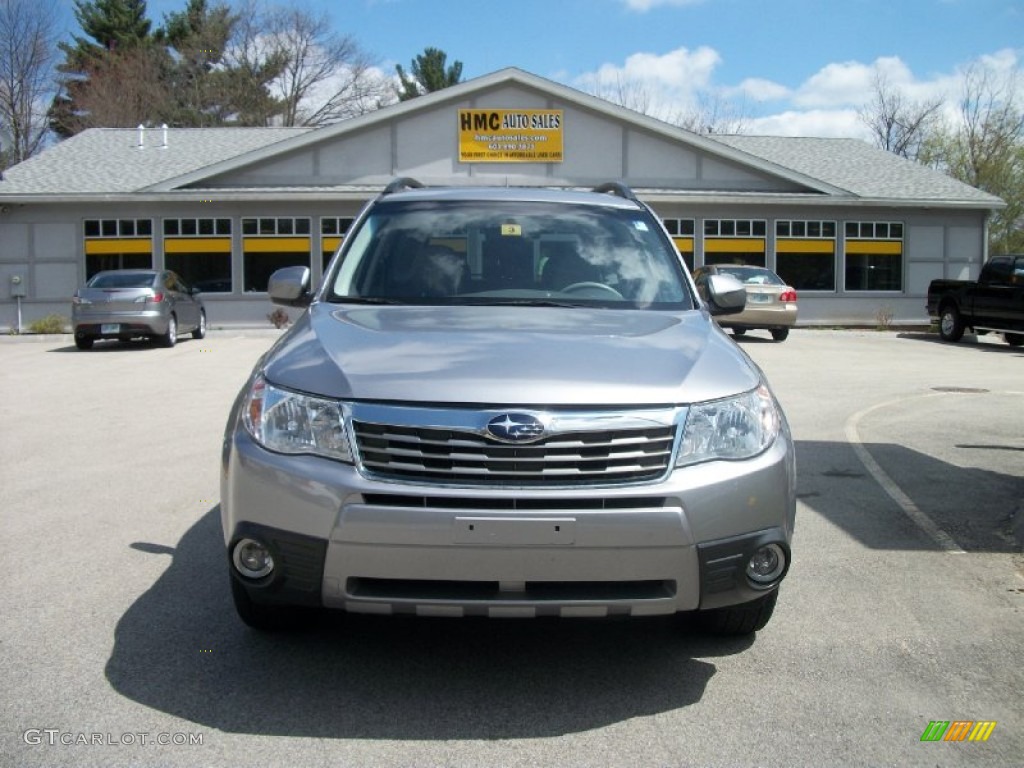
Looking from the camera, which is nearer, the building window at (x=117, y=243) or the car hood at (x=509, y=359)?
the car hood at (x=509, y=359)

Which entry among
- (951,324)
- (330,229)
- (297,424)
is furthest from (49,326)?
(297,424)

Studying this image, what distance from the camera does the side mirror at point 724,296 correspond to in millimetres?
5164

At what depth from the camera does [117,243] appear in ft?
87.6

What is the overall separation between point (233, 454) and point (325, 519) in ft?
1.63

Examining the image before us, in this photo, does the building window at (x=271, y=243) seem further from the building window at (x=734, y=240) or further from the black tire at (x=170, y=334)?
the building window at (x=734, y=240)

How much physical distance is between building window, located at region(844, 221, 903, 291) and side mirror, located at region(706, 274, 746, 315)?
24.5m

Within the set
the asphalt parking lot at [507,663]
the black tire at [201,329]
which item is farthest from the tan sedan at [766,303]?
the asphalt parking lot at [507,663]

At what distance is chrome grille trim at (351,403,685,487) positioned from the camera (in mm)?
3301

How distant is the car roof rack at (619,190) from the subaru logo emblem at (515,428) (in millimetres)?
2617

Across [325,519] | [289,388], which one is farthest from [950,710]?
[289,388]

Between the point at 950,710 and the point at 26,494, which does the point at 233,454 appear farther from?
the point at 26,494

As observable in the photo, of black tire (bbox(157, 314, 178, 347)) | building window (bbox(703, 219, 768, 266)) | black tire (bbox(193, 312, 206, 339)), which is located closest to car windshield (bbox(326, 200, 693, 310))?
black tire (bbox(157, 314, 178, 347))

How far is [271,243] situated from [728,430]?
24474 millimetres

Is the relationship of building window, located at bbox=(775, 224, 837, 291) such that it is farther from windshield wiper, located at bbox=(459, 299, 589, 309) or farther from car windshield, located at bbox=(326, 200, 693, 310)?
windshield wiper, located at bbox=(459, 299, 589, 309)
